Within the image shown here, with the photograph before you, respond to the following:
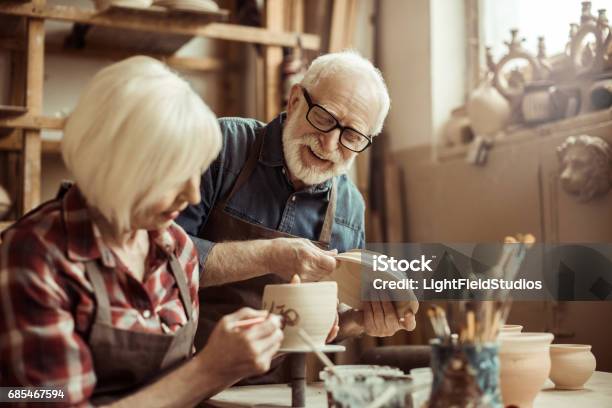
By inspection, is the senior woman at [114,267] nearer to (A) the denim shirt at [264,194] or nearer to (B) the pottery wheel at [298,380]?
(B) the pottery wheel at [298,380]

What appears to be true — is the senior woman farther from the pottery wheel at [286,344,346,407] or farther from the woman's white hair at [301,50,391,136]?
the woman's white hair at [301,50,391,136]

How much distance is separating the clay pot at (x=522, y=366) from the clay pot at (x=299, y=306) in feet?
1.20

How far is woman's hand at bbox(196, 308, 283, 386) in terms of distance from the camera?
4.26 ft

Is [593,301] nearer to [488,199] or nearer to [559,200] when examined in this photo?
[559,200]

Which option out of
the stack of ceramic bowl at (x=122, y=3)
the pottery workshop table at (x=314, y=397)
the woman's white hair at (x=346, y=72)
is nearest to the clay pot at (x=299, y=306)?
the pottery workshop table at (x=314, y=397)

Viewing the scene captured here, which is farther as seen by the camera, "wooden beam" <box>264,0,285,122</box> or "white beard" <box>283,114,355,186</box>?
"wooden beam" <box>264,0,285,122</box>

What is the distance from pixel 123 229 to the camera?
133 centimetres

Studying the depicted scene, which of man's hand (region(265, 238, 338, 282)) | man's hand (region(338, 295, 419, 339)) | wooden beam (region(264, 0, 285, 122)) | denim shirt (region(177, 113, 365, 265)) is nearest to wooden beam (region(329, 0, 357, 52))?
wooden beam (region(264, 0, 285, 122))

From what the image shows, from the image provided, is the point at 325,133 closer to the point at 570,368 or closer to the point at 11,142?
the point at 570,368

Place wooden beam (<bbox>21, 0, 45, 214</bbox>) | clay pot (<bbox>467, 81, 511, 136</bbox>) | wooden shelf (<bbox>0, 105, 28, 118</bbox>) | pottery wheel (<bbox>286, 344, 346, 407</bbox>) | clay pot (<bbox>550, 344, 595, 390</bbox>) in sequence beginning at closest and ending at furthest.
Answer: pottery wheel (<bbox>286, 344, 346, 407</bbox>) < clay pot (<bbox>550, 344, 595, 390</bbox>) < wooden shelf (<bbox>0, 105, 28, 118</bbox>) < wooden beam (<bbox>21, 0, 45, 214</bbox>) < clay pot (<bbox>467, 81, 511, 136</bbox>)

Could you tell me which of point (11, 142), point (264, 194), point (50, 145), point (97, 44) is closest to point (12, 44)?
point (97, 44)

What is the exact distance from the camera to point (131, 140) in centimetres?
124

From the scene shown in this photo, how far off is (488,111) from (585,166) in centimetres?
79

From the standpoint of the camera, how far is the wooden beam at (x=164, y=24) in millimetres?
3795
